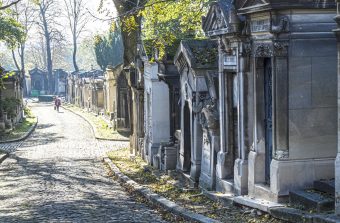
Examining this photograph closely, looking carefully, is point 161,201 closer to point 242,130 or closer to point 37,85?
point 242,130

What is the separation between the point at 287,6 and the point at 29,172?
10.5 m

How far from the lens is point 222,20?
1012 centimetres

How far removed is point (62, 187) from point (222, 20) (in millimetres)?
5758

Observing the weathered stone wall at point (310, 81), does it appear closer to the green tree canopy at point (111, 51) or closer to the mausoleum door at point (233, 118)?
the mausoleum door at point (233, 118)

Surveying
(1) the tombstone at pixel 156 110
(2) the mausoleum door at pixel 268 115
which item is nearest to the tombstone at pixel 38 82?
(1) the tombstone at pixel 156 110

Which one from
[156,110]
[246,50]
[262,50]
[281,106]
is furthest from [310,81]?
[156,110]

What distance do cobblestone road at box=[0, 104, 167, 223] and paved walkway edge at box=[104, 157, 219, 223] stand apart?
0.27 m

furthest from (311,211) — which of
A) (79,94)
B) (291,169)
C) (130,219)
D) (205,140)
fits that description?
(79,94)

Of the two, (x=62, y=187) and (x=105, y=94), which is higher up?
(x=105, y=94)

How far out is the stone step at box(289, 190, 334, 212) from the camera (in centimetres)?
778

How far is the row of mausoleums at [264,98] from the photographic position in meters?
8.58

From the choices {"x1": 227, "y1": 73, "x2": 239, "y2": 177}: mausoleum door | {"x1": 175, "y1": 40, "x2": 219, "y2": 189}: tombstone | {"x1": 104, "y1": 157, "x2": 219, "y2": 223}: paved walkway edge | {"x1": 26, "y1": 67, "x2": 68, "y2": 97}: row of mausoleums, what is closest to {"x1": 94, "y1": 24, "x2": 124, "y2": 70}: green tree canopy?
{"x1": 26, "y1": 67, "x2": 68, "y2": 97}: row of mausoleums

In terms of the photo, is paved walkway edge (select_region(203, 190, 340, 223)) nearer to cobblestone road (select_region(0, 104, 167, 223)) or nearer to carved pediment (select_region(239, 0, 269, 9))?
cobblestone road (select_region(0, 104, 167, 223))

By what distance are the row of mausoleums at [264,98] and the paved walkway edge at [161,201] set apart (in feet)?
2.95
